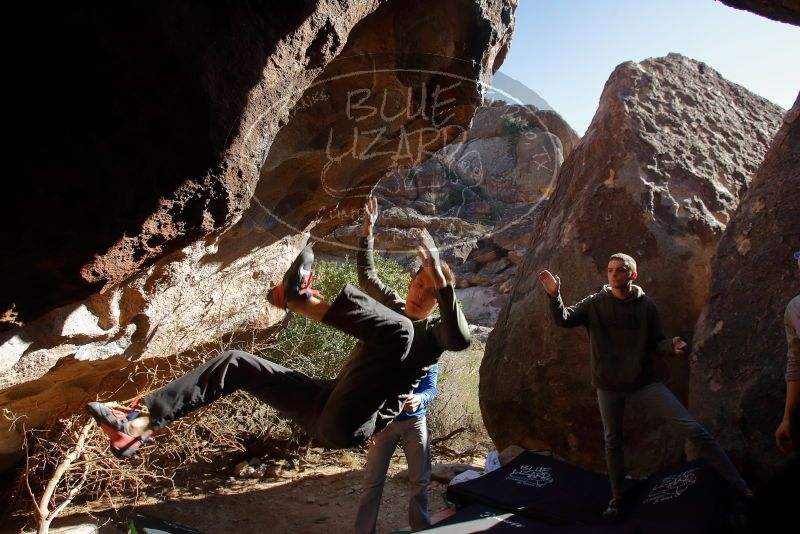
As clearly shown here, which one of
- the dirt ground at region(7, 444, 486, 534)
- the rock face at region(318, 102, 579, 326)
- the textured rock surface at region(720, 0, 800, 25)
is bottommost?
the dirt ground at region(7, 444, 486, 534)

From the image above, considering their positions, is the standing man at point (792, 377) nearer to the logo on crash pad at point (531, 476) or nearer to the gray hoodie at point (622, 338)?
the gray hoodie at point (622, 338)

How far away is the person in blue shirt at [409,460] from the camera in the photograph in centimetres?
350

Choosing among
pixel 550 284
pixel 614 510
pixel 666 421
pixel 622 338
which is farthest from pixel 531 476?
pixel 550 284

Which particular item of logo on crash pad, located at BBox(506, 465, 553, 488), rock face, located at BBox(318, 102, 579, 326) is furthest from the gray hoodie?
rock face, located at BBox(318, 102, 579, 326)

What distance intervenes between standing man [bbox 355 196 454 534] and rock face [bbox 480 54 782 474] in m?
2.13

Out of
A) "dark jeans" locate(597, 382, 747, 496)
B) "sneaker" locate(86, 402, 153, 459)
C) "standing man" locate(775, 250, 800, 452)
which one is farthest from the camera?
"dark jeans" locate(597, 382, 747, 496)

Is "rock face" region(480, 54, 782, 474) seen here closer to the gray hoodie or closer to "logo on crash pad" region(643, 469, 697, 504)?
"logo on crash pad" region(643, 469, 697, 504)

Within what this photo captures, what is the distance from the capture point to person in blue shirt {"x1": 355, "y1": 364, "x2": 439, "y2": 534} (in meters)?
3.50

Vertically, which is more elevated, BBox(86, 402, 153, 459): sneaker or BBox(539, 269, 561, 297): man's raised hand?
BBox(539, 269, 561, 297): man's raised hand

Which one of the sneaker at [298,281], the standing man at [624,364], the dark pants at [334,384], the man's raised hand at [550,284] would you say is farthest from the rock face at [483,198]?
the sneaker at [298,281]

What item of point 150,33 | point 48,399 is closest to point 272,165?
point 150,33

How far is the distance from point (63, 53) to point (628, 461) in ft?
15.8

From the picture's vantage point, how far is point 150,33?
83.1 inches

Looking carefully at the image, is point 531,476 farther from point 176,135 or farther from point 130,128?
point 130,128
